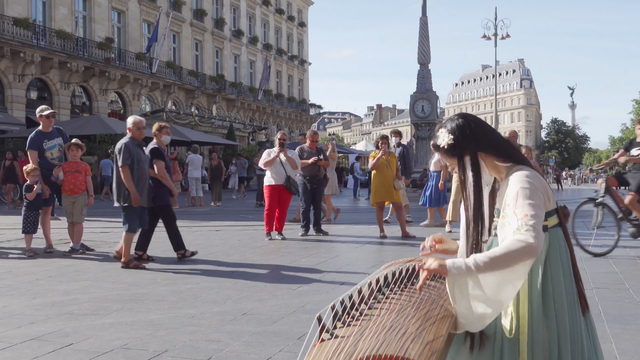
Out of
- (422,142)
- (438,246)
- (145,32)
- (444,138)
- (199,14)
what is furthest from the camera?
(199,14)

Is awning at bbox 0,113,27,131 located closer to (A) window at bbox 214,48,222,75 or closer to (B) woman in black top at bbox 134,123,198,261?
(B) woman in black top at bbox 134,123,198,261

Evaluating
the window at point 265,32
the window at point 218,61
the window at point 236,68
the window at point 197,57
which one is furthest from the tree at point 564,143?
the window at point 197,57

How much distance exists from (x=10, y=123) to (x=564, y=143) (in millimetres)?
77606

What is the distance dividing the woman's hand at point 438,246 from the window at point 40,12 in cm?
2670

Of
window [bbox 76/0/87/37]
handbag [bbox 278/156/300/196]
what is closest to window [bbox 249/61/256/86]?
window [bbox 76/0/87/37]

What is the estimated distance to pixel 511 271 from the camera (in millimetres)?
2330

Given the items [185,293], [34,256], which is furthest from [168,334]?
[34,256]

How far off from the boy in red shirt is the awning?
15.7 meters

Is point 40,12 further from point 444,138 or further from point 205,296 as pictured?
point 444,138

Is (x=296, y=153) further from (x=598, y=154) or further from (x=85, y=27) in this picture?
(x=598, y=154)

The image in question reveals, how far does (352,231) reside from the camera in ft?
38.0

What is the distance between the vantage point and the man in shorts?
7305 mm

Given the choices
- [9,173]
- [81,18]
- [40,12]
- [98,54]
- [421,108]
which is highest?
[81,18]

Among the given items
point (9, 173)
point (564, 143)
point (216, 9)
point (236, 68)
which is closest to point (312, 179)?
point (9, 173)
